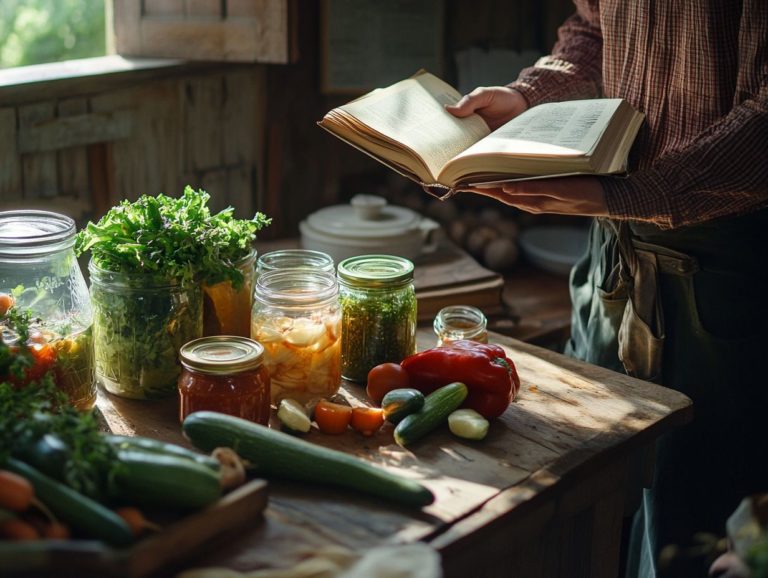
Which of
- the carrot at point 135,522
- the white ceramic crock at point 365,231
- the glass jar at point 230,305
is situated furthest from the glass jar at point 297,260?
the white ceramic crock at point 365,231

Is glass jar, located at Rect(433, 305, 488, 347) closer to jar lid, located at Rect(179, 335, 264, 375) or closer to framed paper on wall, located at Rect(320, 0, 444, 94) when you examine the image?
jar lid, located at Rect(179, 335, 264, 375)

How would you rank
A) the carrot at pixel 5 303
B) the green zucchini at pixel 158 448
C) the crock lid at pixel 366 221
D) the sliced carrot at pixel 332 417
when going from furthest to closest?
the crock lid at pixel 366 221 < the sliced carrot at pixel 332 417 < the carrot at pixel 5 303 < the green zucchini at pixel 158 448

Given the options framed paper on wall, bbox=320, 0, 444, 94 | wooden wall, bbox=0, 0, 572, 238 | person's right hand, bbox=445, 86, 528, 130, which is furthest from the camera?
framed paper on wall, bbox=320, 0, 444, 94

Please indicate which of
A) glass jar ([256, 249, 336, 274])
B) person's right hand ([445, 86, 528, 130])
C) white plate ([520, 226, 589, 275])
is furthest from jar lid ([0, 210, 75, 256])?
white plate ([520, 226, 589, 275])

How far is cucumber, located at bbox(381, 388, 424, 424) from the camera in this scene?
5.36 feet

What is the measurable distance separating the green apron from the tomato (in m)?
0.56

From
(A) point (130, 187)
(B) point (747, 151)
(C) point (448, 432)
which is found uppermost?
(B) point (747, 151)

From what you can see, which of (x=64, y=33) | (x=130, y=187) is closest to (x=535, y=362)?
(x=130, y=187)

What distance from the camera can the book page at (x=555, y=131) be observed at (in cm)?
170

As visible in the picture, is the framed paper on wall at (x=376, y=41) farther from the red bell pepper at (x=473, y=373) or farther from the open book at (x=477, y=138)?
the red bell pepper at (x=473, y=373)

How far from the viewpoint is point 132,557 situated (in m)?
1.15

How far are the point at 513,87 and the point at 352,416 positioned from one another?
2.98 feet

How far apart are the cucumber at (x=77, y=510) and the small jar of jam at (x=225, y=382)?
346mm

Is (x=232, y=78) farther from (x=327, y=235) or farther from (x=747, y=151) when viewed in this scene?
(x=747, y=151)
